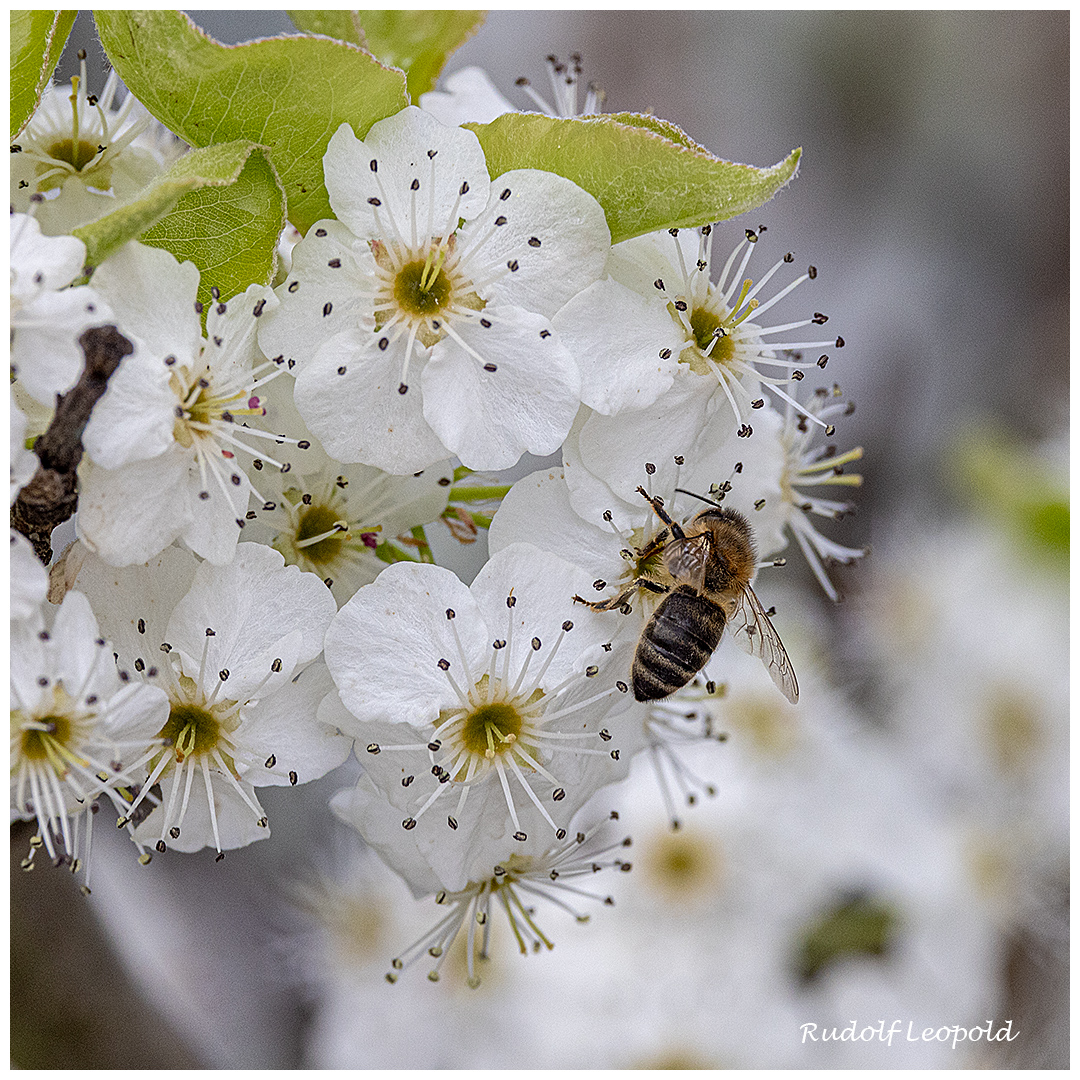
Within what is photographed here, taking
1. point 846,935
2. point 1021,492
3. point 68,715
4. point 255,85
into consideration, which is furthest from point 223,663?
point 1021,492

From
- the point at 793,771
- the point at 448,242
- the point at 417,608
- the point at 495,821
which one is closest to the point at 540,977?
the point at 793,771

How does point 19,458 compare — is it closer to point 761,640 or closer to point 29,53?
point 29,53

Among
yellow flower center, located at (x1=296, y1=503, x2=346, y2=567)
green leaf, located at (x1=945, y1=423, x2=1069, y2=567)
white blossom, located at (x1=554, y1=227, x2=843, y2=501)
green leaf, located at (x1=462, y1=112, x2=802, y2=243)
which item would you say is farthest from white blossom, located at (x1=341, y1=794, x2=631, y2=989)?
green leaf, located at (x1=945, y1=423, x2=1069, y2=567)

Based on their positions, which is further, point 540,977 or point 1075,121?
point 540,977

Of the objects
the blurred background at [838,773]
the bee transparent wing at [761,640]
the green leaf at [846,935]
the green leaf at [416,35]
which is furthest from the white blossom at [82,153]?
the green leaf at [846,935]

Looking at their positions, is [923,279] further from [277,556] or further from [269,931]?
[277,556]

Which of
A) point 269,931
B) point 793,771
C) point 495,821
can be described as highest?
point 495,821

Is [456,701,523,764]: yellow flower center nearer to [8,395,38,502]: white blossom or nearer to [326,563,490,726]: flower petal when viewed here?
[326,563,490,726]: flower petal
